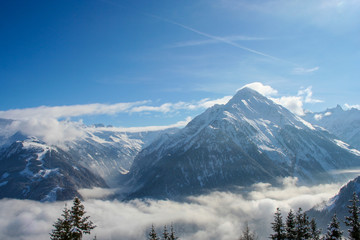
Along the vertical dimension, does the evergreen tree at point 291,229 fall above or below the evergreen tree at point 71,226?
below

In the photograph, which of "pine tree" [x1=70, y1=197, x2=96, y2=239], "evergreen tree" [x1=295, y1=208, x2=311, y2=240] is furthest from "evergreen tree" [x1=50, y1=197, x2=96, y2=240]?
"evergreen tree" [x1=295, y1=208, x2=311, y2=240]

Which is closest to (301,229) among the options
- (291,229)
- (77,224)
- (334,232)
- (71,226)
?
(291,229)

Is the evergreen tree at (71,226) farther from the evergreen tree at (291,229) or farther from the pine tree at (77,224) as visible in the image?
the evergreen tree at (291,229)

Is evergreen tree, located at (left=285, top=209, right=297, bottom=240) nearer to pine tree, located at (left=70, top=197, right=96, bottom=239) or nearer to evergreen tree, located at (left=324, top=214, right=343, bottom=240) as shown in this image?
evergreen tree, located at (left=324, top=214, right=343, bottom=240)

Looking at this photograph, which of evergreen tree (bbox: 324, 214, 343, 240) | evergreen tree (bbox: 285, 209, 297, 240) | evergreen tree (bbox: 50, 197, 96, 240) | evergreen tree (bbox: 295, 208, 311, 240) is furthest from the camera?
evergreen tree (bbox: 285, 209, 297, 240)

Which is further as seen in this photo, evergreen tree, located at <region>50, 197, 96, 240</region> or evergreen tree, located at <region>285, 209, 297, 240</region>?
evergreen tree, located at <region>285, 209, 297, 240</region>

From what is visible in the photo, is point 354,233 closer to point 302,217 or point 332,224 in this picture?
point 332,224

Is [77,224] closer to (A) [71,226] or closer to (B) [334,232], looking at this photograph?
(A) [71,226]

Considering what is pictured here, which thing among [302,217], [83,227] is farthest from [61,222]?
[302,217]

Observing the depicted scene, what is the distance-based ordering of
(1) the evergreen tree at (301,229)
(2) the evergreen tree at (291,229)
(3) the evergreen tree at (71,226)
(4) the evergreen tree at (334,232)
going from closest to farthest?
(3) the evergreen tree at (71,226)
(4) the evergreen tree at (334,232)
(1) the evergreen tree at (301,229)
(2) the evergreen tree at (291,229)

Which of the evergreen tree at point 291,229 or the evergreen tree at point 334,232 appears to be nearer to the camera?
the evergreen tree at point 334,232

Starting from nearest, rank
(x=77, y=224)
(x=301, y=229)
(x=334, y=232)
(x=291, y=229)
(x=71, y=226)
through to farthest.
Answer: (x=71, y=226) < (x=77, y=224) < (x=334, y=232) < (x=301, y=229) < (x=291, y=229)

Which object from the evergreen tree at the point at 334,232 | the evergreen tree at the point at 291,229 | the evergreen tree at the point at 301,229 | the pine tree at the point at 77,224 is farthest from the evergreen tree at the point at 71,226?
the evergreen tree at the point at 334,232
